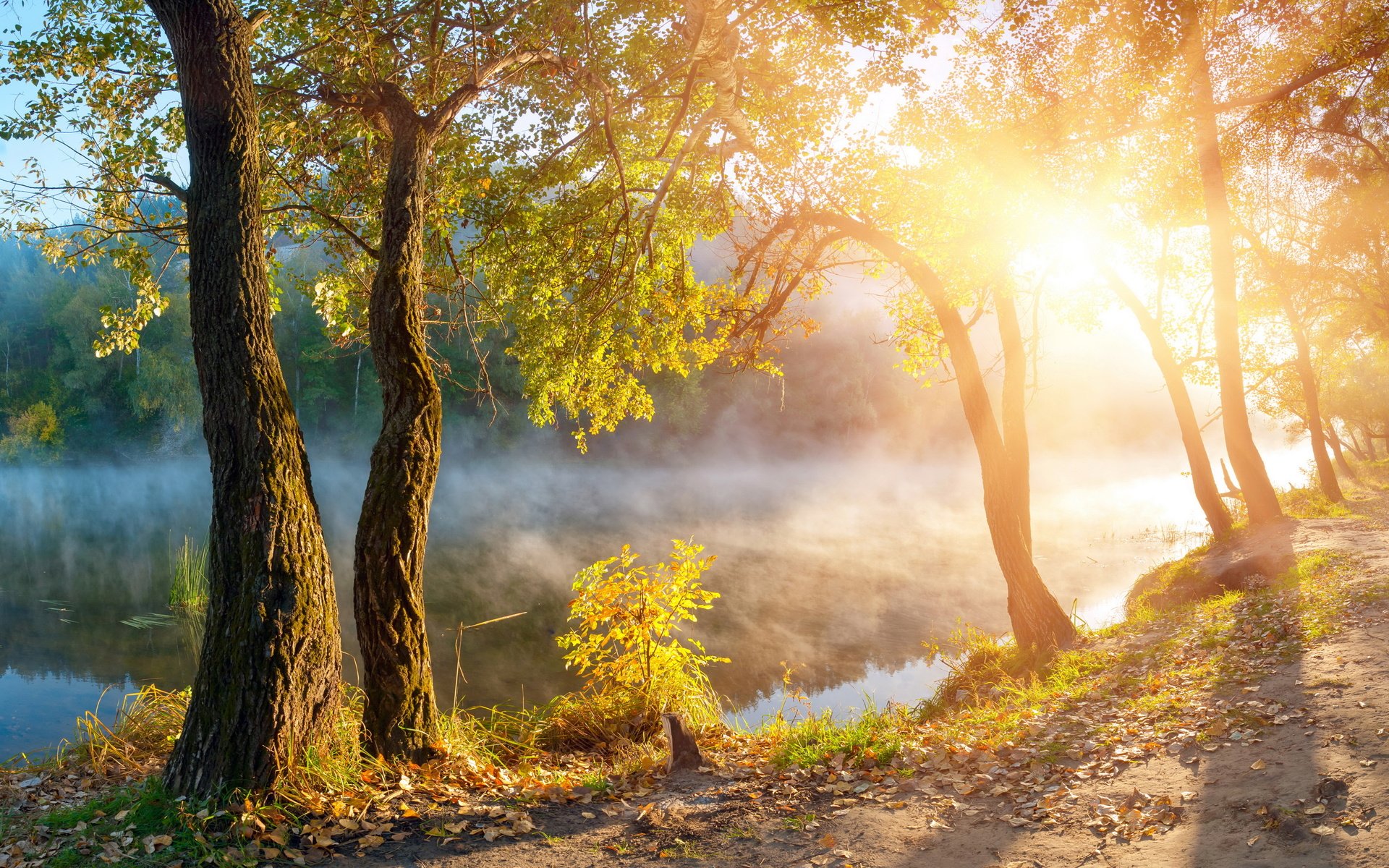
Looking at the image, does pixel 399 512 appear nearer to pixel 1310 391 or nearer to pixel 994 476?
pixel 994 476

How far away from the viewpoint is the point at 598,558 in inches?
867

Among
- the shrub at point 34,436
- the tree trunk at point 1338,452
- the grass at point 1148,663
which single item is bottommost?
the grass at point 1148,663

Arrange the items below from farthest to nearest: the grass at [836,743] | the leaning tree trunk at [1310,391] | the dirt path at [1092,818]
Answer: the leaning tree trunk at [1310,391] < the grass at [836,743] < the dirt path at [1092,818]

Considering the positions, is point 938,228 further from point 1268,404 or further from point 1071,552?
point 1268,404

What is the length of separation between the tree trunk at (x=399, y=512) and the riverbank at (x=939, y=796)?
0.42 m

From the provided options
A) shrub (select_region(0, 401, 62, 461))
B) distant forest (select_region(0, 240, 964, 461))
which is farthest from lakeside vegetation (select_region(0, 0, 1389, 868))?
shrub (select_region(0, 401, 62, 461))

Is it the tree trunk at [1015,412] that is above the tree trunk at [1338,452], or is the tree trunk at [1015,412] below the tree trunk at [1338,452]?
above

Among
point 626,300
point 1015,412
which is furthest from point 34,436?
point 1015,412

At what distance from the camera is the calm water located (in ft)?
38.8

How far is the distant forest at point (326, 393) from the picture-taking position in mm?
42344

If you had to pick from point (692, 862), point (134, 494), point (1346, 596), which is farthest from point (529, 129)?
point (134, 494)

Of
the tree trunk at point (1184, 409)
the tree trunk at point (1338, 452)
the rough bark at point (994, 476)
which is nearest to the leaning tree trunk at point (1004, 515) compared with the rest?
the rough bark at point (994, 476)

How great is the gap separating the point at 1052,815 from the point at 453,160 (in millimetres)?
7881

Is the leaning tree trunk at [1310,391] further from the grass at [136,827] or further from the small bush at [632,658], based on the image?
the grass at [136,827]
